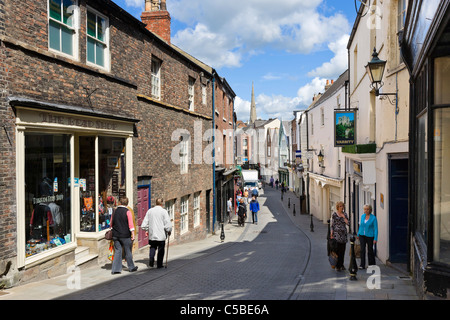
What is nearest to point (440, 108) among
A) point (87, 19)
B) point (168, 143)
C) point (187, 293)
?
point (187, 293)

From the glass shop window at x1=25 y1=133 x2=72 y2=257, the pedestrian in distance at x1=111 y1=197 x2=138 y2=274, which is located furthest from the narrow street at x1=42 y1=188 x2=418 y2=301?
the glass shop window at x1=25 y1=133 x2=72 y2=257

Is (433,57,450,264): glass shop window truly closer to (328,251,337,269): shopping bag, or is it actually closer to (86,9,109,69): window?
(328,251,337,269): shopping bag

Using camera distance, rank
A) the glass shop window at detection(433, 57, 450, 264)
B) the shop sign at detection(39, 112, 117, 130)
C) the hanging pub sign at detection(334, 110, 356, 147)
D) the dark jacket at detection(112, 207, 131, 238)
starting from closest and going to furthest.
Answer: the glass shop window at detection(433, 57, 450, 264) < the shop sign at detection(39, 112, 117, 130) < the dark jacket at detection(112, 207, 131, 238) < the hanging pub sign at detection(334, 110, 356, 147)

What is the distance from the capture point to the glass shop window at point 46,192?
7484 mm

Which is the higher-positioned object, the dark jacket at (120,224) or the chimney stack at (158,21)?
the chimney stack at (158,21)

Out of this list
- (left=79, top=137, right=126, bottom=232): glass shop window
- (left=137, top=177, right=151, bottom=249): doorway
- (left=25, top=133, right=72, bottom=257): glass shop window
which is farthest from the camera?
(left=137, top=177, right=151, bottom=249): doorway

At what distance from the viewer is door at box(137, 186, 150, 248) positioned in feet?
40.5

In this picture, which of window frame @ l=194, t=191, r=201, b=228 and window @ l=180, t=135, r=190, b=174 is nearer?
window @ l=180, t=135, r=190, b=174

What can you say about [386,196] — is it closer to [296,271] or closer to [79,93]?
[296,271]

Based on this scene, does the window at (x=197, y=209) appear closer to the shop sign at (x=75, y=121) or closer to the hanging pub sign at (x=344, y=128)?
the hanging pub sign at (x=344, y=128)

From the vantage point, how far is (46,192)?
315 inches

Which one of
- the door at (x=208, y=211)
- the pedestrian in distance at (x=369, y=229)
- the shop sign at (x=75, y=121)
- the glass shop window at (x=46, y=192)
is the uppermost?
the shop sign at (x=75, y=121)

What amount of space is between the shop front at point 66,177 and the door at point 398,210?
6953 mm

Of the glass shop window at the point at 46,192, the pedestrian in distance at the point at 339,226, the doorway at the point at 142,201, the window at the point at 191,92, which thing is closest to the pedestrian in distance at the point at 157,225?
the glass shop window at the point at 46,192
